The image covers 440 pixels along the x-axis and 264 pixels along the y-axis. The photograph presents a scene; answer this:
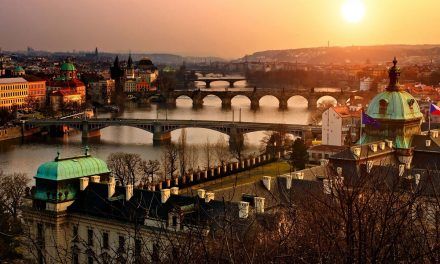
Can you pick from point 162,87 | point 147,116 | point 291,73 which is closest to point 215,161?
point 147,116

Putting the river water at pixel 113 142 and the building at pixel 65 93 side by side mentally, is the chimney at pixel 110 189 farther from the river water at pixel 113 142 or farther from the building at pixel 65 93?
the building at pixel 65 93

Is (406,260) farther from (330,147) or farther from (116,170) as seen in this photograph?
(330,147)

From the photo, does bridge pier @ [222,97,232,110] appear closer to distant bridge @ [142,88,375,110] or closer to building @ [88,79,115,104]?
distant bridge @ [142,88,375,110]

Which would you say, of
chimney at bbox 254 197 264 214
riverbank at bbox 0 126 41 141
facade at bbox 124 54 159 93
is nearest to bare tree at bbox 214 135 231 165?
riverbank at bbox 0 126 41 141

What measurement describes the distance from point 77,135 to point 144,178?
20605mm

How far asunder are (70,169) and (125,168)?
408 inches

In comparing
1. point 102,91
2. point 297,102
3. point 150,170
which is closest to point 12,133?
point 150,170

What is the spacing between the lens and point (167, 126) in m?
39.8

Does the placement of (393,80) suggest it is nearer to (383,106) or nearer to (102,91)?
(383,106)

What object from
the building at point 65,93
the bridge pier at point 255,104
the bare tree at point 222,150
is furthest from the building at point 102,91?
the bare tree at point 222,150

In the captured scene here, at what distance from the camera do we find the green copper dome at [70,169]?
14.4 meters

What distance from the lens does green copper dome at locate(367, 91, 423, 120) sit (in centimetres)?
1992

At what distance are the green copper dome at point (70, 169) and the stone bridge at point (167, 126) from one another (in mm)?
21517

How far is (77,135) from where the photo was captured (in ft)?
142
